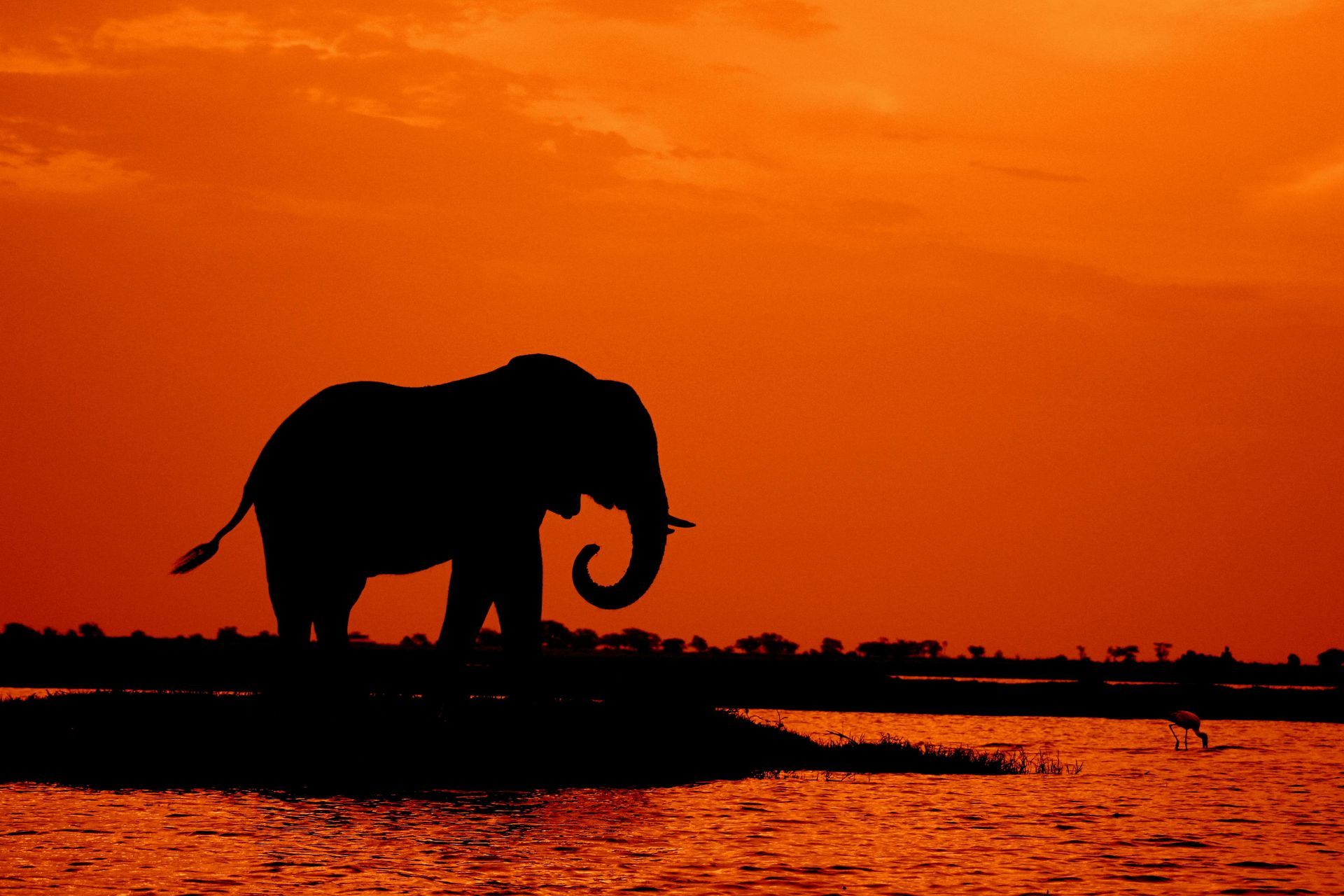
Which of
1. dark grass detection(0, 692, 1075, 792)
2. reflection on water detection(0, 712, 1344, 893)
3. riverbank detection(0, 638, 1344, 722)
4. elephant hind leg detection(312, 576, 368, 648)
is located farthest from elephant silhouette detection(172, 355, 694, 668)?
riverbank detection(0, 638, 1344, 722)

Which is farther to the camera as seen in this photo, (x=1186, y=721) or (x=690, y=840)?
(x=1186, y=721)

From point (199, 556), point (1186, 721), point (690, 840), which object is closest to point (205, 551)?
point (199, 556)

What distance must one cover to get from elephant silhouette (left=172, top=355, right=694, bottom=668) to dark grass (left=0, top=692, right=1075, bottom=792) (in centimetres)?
124

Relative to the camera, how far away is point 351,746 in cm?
2328

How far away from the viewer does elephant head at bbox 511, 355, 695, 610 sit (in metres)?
24.8

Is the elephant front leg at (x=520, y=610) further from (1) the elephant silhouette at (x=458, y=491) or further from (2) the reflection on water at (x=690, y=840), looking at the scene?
(2) the reflection on water at (x=690, y=840)

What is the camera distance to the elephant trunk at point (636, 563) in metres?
24.3

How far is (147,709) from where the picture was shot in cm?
2631

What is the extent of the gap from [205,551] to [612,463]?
254 inches

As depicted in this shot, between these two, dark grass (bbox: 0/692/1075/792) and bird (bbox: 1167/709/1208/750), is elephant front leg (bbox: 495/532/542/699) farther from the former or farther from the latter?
bird (bbox: 1167/709/1208/750)

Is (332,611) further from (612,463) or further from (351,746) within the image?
(612,463)

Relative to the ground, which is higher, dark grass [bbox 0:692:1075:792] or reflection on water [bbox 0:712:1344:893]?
dark grass [bbox 0:692:1075:792]

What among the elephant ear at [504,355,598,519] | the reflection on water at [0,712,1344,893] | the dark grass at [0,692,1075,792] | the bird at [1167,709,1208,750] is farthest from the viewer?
the bird at [1167,709,1208,750]

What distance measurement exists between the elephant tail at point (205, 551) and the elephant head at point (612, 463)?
4.78m
